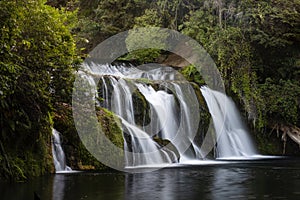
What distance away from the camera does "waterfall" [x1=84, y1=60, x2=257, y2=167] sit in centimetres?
1271

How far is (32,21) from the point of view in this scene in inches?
338

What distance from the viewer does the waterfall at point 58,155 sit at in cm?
1020

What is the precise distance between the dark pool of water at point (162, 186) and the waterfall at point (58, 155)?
0.77 metres

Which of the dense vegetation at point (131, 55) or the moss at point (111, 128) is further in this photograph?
the moss at point (111, 128)

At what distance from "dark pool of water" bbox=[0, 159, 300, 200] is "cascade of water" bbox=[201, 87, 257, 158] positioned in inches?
237

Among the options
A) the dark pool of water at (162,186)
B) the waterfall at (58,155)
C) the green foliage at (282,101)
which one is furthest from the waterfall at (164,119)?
the dark pool of water at (162,186)

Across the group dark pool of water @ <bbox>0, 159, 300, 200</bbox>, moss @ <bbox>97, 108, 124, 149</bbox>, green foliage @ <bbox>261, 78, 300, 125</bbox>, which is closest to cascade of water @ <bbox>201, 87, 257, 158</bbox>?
green foliage @ <bbox>261, 78, 300, 125</bbox>

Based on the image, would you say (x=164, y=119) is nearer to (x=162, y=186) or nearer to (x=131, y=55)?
(x=162, y=186)

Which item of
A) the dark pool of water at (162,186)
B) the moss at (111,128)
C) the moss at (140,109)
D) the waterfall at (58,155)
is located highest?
the moss at (140,109)

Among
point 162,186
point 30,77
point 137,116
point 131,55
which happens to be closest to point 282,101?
point 137,116

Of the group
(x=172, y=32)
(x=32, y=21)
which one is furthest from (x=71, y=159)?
(x=172, y=32)

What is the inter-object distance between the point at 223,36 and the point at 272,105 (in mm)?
3695

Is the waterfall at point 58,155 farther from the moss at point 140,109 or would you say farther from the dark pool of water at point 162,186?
the moss at point 140,109

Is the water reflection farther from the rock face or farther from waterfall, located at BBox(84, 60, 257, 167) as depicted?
waterfall, located at BBox(84, 60, 257, 167)
